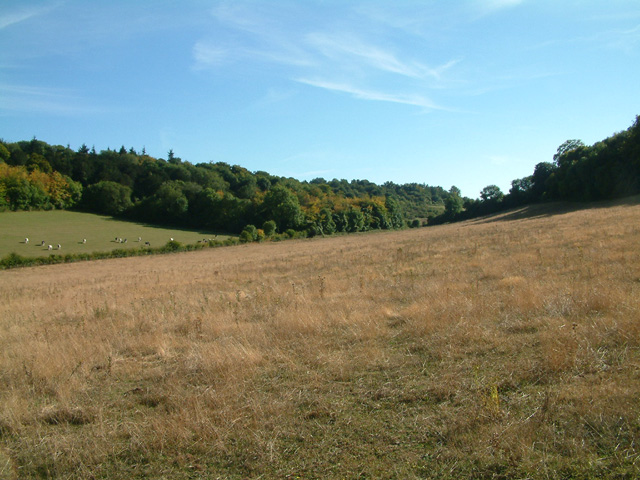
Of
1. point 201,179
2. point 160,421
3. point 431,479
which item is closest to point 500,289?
point 431,479

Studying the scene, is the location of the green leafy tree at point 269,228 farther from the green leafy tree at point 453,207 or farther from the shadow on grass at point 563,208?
the green leafy tree at point 453,207

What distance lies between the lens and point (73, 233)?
6812 cm

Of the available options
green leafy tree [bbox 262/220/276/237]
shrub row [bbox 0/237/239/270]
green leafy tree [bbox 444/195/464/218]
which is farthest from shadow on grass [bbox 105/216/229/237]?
green leafy tree [bbox 444/195/464/218]

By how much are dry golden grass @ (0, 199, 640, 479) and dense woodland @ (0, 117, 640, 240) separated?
59.8m

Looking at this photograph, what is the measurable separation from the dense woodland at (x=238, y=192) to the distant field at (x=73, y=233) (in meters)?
6.29

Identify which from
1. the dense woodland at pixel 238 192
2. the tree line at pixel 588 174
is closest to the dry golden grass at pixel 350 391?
the tree line at pixel 588 174

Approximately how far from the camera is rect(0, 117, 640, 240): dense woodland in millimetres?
57219

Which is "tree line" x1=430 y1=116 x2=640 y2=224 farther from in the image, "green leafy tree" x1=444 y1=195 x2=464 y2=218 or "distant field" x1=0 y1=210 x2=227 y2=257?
"distant field" x1=0 y1=210 x2=227 y2=257

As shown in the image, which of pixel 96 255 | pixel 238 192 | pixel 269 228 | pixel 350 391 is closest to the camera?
pixel 350 391

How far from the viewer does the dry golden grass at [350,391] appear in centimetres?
332

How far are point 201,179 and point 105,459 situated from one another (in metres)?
122

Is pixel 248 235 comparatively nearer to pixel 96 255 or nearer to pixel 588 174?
pixel 96 255

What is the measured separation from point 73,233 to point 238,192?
58.9 m

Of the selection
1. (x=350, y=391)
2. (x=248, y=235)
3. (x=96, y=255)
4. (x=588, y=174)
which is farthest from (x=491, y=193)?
(x=350, y=391)
